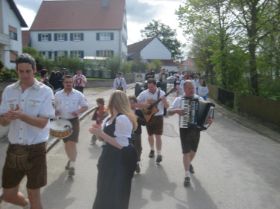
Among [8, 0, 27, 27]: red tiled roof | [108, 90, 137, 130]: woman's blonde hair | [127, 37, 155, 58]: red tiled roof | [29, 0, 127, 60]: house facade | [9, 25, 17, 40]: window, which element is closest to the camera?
[108, 90, 137, 130]: woman's blonde hair

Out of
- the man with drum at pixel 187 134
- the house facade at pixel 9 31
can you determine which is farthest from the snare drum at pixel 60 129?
the house facade at pixel 9 31

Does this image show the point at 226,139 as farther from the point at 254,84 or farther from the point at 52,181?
the point at 254,84

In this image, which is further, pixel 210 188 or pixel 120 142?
pixel 210 188

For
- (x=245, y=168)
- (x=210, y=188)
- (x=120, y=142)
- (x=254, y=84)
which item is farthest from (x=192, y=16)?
(x=120, y=142)

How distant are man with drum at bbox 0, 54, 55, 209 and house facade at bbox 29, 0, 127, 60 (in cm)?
6551

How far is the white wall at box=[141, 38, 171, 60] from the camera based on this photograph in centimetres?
9169

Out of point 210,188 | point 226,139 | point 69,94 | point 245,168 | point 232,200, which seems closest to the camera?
point 232,200

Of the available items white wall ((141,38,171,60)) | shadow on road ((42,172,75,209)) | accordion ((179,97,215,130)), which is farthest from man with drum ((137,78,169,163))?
white wall ((141,38,171,60))

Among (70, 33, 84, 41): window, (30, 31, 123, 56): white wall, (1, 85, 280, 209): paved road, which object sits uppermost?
(70, 33, 84, 41): window

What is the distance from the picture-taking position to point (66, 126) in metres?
7.06

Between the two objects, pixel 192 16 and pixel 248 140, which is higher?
pixel 192 16

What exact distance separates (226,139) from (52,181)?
6.77 meters

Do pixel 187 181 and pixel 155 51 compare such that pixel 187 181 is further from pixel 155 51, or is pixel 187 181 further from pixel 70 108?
pixel 155 51

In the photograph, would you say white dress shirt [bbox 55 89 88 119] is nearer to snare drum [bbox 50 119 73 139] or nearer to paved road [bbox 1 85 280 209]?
snare drum [bbox 50 119 73 139]
